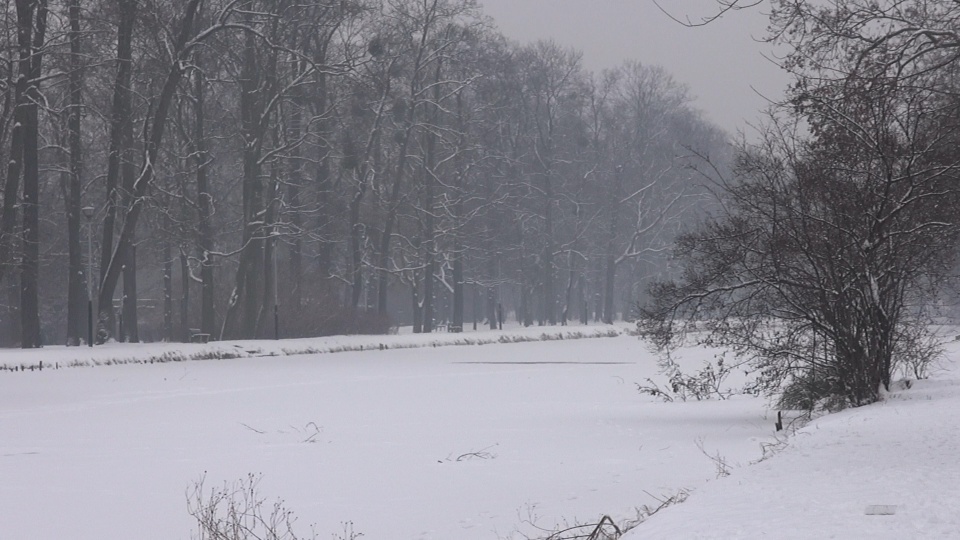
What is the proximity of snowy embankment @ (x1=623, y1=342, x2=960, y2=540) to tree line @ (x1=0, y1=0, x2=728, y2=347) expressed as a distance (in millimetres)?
26751

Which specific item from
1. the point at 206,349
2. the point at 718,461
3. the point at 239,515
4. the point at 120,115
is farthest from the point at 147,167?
the point at 718,461

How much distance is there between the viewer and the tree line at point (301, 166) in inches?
1406

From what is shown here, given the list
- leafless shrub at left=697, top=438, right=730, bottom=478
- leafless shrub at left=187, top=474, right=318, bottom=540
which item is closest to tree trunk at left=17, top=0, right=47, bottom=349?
leafless shrub at left=187, top=474, right=318, bottom=540

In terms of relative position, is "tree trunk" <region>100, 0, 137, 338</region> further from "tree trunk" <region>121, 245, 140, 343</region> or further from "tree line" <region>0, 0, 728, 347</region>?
"tree trunk" <region>121, 245, 140, 343</region>

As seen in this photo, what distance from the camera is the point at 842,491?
7824 mm

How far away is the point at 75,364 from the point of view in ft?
94.9

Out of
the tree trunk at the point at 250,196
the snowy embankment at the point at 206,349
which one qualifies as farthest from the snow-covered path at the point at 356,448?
the tree trunk at the point at 250,196

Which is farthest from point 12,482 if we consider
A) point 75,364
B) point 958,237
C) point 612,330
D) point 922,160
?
point 612,330

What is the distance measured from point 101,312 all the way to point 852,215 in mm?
26026

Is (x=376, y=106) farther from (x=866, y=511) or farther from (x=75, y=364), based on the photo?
(x=866, y=511)

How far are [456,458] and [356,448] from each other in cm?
172

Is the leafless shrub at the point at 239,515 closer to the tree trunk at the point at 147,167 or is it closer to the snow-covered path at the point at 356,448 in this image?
the snow-covered path at the point at 356,448

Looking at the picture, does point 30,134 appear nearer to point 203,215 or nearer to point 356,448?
point 203,215

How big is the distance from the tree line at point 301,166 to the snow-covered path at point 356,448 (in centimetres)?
1106
